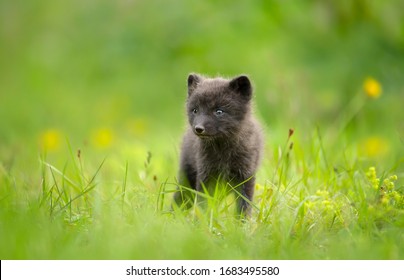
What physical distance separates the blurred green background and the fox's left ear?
1.71m

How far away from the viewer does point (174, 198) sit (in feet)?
21.3

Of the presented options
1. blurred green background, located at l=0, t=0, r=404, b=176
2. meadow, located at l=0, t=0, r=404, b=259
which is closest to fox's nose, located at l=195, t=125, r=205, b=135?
meadow, located at l=0, t=0, r=404, b=259

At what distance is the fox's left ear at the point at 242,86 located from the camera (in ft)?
20.2

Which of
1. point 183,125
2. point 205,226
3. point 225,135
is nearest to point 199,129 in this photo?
point 225,135

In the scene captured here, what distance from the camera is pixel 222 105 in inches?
242

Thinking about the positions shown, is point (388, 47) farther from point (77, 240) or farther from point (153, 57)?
point (77, 240)

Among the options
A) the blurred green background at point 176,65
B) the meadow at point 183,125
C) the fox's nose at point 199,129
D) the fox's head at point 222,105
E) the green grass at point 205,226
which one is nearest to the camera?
the green grass at point 205,226

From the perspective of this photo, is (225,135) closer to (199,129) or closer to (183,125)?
(199,129)

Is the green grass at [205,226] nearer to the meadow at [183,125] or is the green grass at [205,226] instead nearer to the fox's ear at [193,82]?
the meadow at [183,125]

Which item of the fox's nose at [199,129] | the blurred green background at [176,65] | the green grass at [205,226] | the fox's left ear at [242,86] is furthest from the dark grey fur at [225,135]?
the blurred green background at [176,65]

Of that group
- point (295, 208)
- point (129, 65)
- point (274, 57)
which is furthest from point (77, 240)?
point (129, 65)

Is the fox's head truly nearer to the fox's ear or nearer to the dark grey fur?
the dark grey fur

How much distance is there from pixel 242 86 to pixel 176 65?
6.84m

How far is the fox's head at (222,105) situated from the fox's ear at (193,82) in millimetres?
196
